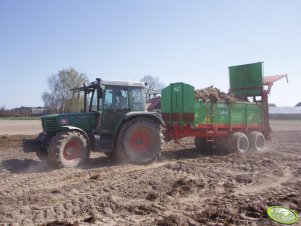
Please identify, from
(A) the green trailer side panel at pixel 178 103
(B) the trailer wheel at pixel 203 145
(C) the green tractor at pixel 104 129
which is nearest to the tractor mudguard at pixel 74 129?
(C) the green tractor at pixel 104 129

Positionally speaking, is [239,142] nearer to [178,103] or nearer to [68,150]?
[178,103]

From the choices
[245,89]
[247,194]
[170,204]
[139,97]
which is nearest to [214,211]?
[170,204]

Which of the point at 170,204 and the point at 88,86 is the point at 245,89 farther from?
the point at 170,204

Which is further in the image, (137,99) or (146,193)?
(137,99)

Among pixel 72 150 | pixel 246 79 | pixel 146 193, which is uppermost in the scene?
pixel 246 79

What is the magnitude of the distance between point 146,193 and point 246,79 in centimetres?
929

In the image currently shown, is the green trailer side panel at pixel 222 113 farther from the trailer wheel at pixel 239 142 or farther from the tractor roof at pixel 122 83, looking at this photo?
the tractor roof at pixel 122 83

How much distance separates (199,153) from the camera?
42.4 ft

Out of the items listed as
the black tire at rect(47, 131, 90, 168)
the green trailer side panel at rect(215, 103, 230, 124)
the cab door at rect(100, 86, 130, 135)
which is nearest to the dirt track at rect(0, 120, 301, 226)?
the black tire at rect(47, 131, 90, 168)

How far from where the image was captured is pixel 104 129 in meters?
9.77

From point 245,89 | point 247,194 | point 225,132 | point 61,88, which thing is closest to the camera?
point 247,194

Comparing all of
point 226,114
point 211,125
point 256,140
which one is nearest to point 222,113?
point 226,114

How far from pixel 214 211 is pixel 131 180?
8.03 ft

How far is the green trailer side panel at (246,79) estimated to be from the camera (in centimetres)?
1410
